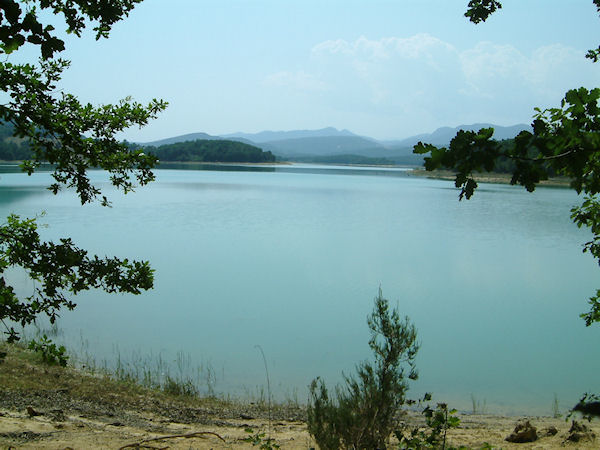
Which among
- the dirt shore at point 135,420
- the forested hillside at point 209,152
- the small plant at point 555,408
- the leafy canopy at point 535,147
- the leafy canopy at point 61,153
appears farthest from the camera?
the forested hillside at point 209,152

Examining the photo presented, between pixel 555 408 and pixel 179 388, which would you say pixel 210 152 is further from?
pixel 555 408

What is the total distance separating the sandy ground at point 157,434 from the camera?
3881 mm

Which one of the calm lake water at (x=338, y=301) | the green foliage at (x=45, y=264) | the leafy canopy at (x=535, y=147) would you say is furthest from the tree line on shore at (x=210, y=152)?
the leafy canopy at (x=535, y=147)

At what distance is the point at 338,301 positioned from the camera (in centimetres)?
1101

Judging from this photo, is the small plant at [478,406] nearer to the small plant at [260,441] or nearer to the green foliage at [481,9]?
the small plant at [260,441]

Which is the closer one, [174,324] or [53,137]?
[53,137]

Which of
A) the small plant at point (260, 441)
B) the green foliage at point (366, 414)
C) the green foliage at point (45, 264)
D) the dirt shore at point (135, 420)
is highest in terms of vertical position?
the green foliage at point (45, 264)

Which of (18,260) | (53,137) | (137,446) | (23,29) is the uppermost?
(23,29)

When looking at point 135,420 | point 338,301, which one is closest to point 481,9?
point 135,420

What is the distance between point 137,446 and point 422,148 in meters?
3.08

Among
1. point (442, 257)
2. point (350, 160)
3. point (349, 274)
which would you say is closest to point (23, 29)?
point (349, 274)

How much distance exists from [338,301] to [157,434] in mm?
6903

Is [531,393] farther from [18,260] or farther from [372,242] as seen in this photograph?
[372,242]

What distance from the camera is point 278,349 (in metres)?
8.25
